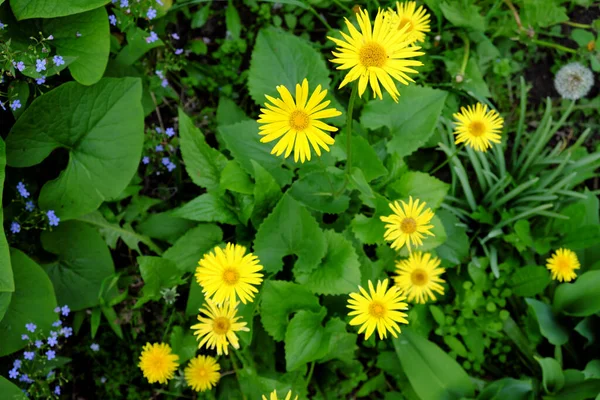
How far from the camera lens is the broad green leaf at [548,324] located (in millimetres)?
2506

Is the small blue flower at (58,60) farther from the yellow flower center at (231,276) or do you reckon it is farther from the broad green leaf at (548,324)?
the broad green leaf at (548,324)

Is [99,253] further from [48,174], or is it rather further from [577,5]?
[577,5]

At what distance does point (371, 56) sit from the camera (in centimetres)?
166

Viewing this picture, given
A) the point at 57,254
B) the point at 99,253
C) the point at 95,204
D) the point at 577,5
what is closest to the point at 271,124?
the point at 95,204

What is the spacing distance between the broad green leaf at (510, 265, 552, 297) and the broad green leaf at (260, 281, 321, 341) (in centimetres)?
107

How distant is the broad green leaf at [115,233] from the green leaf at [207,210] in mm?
285

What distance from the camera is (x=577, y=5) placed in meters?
3.16

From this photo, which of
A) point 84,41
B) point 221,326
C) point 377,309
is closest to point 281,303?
point 221,326

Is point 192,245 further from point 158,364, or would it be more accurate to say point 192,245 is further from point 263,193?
point 158,364

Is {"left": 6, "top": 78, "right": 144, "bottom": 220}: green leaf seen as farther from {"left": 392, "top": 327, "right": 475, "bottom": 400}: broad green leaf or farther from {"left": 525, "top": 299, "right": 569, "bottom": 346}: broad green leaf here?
{"left": 525, "top": 299, "right": 569, "bottom": 346}: broad green leaf

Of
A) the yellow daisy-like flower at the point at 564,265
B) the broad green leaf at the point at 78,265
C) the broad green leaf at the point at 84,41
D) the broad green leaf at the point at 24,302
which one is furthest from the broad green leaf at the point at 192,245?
the yellow daisy-like flower at the point at 564,265

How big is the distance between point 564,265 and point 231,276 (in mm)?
1618

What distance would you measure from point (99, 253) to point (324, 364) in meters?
1.20

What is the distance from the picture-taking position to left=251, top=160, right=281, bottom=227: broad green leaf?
2.26 metres
